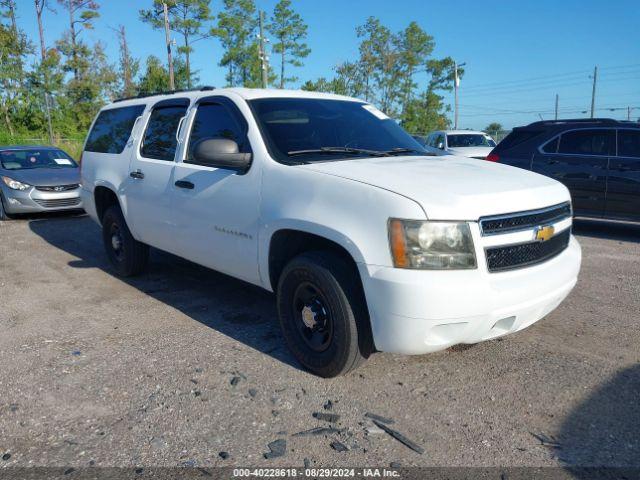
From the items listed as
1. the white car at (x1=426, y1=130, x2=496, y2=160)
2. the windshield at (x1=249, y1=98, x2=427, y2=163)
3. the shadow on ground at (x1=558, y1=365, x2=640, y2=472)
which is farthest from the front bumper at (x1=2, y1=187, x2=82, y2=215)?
the white car at (x1=426, y1=130, x2=496, y2=160)

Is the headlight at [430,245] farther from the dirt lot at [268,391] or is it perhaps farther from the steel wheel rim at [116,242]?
the steel wheel rim at [116,242]

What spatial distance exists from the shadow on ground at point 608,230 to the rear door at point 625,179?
0.47 m

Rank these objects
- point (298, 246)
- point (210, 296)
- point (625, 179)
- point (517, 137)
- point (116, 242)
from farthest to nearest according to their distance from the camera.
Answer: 1. point (517, 137)
2. point (625, 179)
3. point (116, 242)
4. point (210, 296)
5. point (298, 246)

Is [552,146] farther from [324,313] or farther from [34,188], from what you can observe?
[34,188]

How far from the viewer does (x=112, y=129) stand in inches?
235

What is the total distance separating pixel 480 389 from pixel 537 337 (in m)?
1.03

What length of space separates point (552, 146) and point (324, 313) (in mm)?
6592

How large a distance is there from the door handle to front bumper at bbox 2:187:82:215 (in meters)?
6.72

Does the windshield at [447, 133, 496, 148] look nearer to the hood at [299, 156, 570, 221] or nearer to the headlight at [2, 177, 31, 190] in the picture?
the headlight at [2, 177, 31, 190]

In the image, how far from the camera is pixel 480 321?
2920mm

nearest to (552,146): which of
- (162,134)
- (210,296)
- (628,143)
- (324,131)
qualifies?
(628,143)

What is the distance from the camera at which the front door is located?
12.4 feet

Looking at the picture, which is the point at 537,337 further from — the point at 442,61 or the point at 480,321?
the point at 442,61

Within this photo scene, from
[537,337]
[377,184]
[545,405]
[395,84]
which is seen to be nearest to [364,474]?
[545,405]
